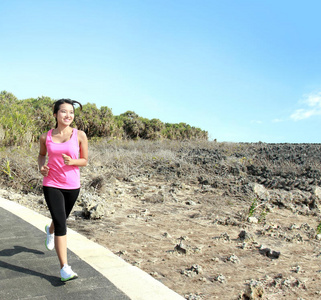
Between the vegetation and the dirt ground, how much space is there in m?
7.34

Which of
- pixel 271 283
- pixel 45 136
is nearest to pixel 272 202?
pixel 271 283

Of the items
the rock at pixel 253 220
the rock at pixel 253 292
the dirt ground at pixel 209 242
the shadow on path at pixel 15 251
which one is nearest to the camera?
the rock at pixel 253 292

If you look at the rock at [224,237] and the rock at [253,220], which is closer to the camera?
the rock at [224,237]

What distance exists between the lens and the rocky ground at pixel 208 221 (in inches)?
161

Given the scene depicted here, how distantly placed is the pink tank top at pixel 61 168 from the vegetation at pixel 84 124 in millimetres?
12173

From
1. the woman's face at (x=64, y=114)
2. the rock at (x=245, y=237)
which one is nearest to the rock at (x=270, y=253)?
the rock at (x=245, y=237)

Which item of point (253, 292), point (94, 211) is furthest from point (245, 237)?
point (94, 211)

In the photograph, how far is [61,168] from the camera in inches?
131

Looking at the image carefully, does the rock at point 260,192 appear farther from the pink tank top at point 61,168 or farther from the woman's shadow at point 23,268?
the pink tank top at point 61,168

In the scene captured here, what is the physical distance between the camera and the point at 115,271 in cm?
363

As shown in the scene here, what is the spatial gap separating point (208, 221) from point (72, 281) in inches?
142

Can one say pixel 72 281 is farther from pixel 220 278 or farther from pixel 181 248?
pixel 181 248

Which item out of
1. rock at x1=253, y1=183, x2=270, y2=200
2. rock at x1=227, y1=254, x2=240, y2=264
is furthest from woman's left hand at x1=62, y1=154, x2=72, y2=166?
rock at x1=253, y1=183, x2=270, y2=200

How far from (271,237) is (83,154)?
373cm
